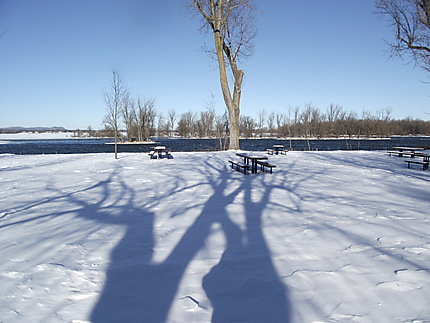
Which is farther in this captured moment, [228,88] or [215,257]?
[228,88]

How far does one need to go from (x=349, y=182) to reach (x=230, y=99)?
34.0ft

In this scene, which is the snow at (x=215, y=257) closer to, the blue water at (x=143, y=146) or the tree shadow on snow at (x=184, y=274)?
the tree shadow on snow at (x=184, y=274)

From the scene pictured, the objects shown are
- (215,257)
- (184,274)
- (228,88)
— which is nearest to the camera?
(184,274)

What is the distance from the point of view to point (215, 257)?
3209 mm

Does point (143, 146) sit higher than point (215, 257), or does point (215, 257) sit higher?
point (143, 146)

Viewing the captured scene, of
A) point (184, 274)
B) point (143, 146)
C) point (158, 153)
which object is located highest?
point (158, 153)

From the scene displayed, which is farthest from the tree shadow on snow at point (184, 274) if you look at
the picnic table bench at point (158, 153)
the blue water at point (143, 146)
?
the blue water at point (143, 146)

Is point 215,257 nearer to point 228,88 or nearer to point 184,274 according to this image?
point 184,274

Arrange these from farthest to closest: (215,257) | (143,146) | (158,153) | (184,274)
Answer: (143,146)
(158,153)
(215,257)
(184,274)

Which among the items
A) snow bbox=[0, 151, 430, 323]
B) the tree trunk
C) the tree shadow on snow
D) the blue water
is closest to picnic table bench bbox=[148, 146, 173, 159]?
the tree trunk

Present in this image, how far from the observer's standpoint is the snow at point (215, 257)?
2262 mm

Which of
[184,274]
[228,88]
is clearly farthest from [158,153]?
[184,274]

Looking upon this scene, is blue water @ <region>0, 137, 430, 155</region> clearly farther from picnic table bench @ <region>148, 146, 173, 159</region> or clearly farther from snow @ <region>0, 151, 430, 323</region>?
snow @ <region>0, 151, 430, 323</region>

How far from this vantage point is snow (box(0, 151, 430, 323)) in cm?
226
